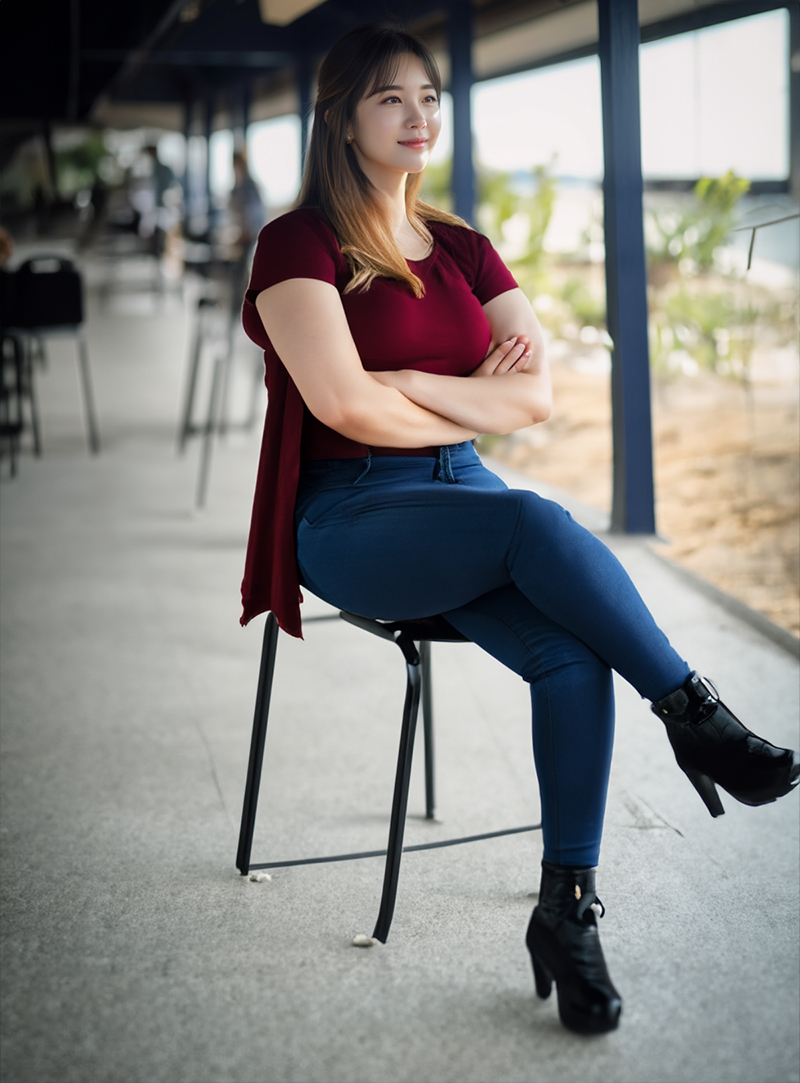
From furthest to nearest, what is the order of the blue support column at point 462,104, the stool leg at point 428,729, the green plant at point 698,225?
the blue support column at point 462,104, the green plant at point 698,225, the stool leg at point 428,729

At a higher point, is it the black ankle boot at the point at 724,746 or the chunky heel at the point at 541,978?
the black ankle boot at the point at 724,746

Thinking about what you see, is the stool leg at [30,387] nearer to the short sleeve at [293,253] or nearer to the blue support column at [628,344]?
the blue support column at [628,344]

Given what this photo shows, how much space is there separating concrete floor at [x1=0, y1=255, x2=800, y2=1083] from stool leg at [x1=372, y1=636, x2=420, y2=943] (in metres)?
0.06

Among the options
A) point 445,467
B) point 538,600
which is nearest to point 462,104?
point 445,467

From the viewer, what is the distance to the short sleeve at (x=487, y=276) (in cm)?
165

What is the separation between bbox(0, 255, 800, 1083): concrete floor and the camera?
4.19ft

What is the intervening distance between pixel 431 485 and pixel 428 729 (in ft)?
2.01

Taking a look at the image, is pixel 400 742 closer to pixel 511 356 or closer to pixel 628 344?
pixel 511 356

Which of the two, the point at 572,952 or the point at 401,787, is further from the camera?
the point at 401,787

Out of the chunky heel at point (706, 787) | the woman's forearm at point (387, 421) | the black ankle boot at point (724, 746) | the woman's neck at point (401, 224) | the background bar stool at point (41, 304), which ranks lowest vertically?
the chunky heel at point (706, 787)

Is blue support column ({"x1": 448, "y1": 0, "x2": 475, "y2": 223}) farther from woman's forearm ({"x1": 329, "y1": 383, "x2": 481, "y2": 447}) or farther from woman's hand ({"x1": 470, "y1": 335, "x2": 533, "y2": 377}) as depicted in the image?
woman's forearm ({"x1": 329, "y1": 383, "x2": 481, "y2": 447})

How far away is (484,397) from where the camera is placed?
1.53 metres

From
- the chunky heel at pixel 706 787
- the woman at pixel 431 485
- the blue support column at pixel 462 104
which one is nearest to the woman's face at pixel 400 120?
the woman at pixel 431 485

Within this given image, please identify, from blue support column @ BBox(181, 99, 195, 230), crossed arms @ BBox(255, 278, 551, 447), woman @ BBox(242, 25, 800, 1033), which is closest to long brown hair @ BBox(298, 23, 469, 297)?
woman @ BBox(242, 25, 800, 1033)
